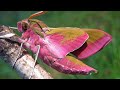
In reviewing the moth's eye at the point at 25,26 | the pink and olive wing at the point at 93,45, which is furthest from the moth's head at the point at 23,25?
the pink and olive wing at the point at 93,45

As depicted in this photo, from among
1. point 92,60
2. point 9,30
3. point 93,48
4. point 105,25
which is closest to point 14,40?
point 9,30

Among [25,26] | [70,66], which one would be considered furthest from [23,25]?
[70,66]

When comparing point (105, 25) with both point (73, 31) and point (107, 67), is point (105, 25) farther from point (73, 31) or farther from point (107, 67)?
point (73, 31)

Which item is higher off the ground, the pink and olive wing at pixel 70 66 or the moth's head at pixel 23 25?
the moth's head at pixel 23 25

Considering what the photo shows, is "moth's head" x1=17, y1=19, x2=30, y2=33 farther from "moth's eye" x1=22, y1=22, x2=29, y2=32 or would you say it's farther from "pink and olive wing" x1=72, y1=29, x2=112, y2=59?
"pink and olive wing" x1=72, y1=29, x2=112, y2=59

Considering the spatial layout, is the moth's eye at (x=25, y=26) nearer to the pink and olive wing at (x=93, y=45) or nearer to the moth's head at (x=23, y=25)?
the moth's head at (x=23, y=25)

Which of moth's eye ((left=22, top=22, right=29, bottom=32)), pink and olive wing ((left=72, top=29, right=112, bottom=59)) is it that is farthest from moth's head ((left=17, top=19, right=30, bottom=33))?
pink and olive wing ((left=72, top=29, right=112, bottom=59))
